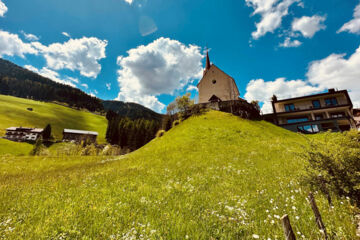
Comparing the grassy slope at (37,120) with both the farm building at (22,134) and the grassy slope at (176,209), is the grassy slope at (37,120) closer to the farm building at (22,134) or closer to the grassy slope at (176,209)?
the farm building at (22,134)

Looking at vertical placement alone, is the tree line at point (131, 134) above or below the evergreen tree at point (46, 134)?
below

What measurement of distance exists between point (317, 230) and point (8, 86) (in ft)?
910

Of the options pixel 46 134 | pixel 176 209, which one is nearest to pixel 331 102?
pixel 176 209

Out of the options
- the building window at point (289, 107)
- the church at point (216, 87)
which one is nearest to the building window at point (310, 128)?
the building window at point (289, 107)

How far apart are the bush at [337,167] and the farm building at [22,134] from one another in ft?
361

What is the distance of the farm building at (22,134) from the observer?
249 feet

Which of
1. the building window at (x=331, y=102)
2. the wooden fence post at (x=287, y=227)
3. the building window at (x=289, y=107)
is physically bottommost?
the building window at (x=331, y=102)

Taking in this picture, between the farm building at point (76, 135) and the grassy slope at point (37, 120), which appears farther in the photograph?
the farm building at point (76, 135)

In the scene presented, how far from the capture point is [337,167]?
5.45 m

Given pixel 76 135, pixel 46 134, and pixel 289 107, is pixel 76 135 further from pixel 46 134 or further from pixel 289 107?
pixel 289 107

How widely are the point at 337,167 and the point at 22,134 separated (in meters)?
118

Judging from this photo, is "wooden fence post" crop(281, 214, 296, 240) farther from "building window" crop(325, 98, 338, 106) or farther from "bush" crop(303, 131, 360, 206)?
"building window" crop(325, 98, 338, 106)

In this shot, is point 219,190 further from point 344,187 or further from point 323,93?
point 323,93

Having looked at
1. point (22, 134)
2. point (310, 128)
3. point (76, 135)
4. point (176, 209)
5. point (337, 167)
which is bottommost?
point (310, 128)
